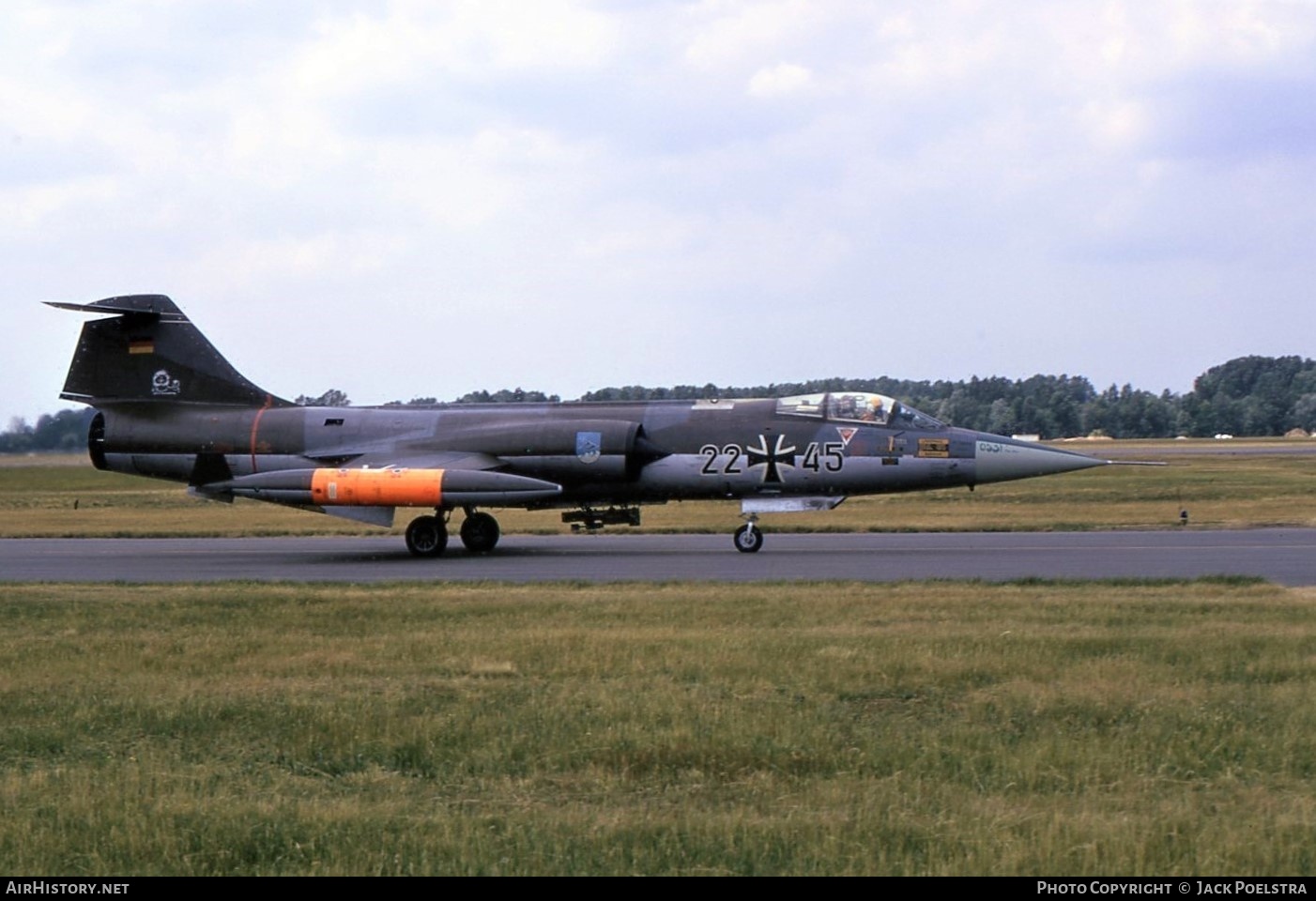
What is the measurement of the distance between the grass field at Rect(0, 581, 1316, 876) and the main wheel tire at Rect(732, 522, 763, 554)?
8.56m

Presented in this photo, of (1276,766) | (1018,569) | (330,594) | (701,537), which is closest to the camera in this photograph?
(1276,766)

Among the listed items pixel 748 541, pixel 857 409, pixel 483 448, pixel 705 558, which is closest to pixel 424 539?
pixel 483 448

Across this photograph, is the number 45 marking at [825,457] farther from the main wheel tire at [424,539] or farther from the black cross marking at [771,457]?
the main wheel tire at [424,539]

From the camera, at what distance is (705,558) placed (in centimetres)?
2220

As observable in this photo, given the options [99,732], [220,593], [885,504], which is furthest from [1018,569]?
[885,504]

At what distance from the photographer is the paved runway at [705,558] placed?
19.3 meters

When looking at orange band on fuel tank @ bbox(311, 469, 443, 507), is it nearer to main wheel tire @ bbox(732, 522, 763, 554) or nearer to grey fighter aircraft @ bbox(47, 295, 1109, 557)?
grey fighter aircraft @ bbox(47, 295, 1109, 557)

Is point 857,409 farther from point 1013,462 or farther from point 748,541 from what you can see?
point 748,541

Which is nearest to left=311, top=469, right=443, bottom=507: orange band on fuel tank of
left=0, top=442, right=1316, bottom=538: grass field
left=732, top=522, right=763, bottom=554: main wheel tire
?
left=732, top=522, right=763, bottom=554: main wheel tire

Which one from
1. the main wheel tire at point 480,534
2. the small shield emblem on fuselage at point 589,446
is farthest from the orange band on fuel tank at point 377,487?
the small shield emblem on fuselage at point 589,446

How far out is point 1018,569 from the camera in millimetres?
19219

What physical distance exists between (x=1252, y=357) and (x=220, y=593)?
14900 centimetres

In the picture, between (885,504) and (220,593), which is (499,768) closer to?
(220,593)

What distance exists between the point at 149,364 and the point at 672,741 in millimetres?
20346
